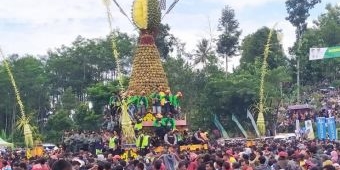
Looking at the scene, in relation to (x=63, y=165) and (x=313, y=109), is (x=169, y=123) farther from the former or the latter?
(x=313, y=109)

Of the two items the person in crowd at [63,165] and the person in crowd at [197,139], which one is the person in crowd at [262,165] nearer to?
the person in crowd at [63,165]

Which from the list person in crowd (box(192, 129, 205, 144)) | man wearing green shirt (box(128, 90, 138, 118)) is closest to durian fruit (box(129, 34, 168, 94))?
man wearing green shirt (box(128, 90, 138, 118))

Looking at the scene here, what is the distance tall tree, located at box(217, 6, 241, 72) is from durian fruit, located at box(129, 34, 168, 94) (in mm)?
29294

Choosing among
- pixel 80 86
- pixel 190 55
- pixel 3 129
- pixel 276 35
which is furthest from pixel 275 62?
pixel 3 129

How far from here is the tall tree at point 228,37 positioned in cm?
5997

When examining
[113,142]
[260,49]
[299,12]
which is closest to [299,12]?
[299,12]

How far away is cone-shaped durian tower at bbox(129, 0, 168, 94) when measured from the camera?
98.2 feet

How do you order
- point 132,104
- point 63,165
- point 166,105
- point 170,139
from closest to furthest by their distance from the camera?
point 63,165 → point 170,139 → point 166,105 → point 132,104

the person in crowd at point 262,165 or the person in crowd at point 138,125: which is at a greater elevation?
the person in crowd at point 138,125

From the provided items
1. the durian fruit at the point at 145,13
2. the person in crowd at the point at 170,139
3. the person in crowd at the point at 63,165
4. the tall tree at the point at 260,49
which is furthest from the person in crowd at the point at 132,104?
the tall tree at the point at 260,49

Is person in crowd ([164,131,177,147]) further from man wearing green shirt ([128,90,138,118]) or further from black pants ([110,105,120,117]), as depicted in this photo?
black pants ([110,105,120,117])

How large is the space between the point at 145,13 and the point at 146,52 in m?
2.11

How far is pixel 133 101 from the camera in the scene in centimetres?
2830

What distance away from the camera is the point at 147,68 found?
3103 cm
